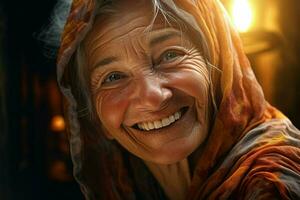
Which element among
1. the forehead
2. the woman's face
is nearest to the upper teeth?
the woman's face

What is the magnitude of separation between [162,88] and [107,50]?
0.17m

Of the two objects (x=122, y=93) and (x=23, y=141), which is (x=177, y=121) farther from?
(x=23, y=141)

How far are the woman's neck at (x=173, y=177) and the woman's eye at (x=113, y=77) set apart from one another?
10.3 inches

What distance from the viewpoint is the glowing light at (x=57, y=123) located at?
1.47 m

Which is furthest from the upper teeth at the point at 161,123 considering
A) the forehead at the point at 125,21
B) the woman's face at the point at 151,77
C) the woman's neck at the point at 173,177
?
the forehead at the point at 125,21

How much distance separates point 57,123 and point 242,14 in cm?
62

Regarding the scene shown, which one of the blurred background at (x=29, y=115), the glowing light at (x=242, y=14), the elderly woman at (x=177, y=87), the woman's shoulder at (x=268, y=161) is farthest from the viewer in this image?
the blurred background at (x=29, y=115)

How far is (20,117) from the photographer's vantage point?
149 cm

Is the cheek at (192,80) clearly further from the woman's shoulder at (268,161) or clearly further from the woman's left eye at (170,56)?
the woman's shoulder at (268,161)

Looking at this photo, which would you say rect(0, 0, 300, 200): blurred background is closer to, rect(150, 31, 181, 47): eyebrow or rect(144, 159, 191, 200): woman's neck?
rect(144, 159, 191, 200): woman's neck

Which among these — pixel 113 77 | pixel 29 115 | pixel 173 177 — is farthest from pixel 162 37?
pixel 29 115

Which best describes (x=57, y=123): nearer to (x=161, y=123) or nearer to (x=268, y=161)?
(x=161, y=123)

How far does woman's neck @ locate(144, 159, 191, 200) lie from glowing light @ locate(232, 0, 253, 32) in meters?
0.39

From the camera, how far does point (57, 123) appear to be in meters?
1.47
